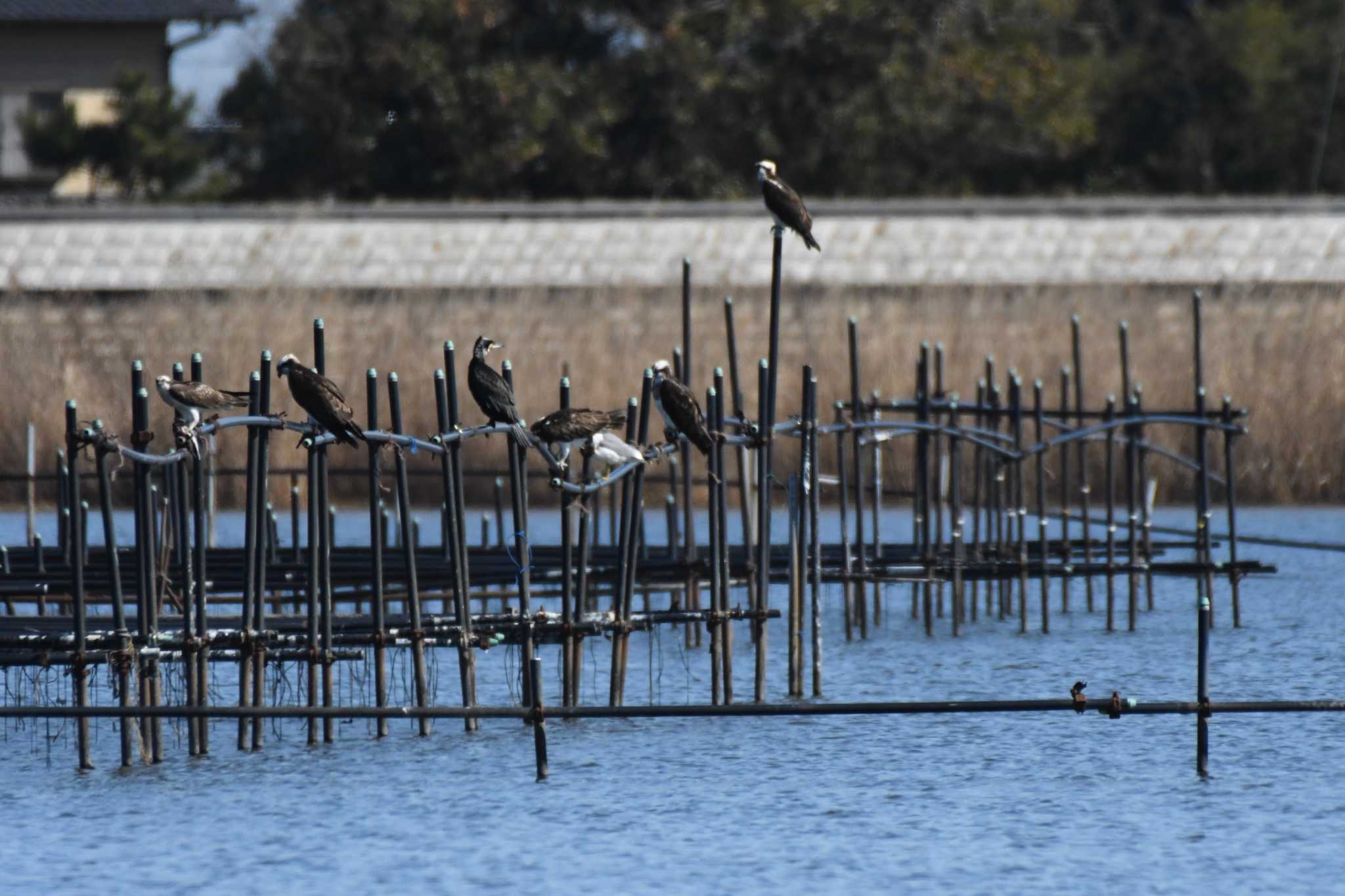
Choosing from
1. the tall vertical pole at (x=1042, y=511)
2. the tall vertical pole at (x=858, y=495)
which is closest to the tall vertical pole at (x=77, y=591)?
the tall vertical pole at (x=858, y=495)

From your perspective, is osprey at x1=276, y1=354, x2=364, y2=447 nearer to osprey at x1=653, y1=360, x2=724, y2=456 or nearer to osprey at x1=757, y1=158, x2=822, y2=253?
osprey at x1=653, y1=360, x2=724, y2=456

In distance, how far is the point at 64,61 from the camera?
38.2 meters

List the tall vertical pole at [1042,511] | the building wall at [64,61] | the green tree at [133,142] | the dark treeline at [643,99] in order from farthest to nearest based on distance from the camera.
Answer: the building wall at [64,61] → the green tree at [133,142] → the dark treeline at [643,99] → the tall vertical pole at [1042,511]

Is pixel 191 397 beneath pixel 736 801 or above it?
above

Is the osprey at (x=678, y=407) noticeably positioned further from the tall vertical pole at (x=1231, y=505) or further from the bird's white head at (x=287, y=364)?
the tall vertical pole at (x=1231, y=505)

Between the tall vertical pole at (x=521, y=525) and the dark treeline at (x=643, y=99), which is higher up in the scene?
the dark treeline at (x=643, y=99)

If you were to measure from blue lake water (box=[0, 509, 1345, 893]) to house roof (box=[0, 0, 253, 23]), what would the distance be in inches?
1051

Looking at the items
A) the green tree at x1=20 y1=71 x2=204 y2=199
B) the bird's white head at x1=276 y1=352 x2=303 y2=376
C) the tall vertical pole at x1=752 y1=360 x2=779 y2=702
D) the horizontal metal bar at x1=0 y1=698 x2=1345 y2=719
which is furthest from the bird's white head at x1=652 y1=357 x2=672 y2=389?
the green tree at x1=20 y1=71 x2=204 y2=199

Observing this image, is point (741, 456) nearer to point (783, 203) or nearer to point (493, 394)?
point (783, 203)

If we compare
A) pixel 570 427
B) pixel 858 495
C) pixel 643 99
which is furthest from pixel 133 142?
pixel 570 427

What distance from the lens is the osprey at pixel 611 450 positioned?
31.1 ft

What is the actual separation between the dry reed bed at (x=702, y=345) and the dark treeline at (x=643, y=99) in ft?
18.6

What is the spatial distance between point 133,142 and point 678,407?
2462 centimetres

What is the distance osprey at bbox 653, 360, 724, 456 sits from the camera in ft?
31.8
